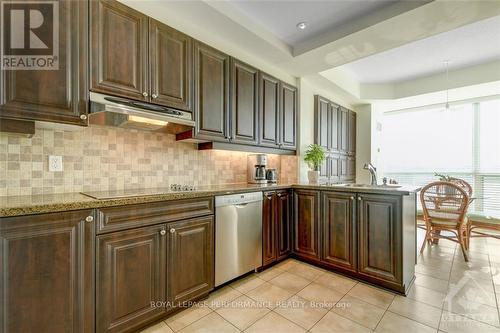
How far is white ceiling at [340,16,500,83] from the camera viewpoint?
9.61ft

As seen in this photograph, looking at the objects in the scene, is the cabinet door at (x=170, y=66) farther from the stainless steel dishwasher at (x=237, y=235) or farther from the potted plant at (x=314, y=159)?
the potted plant at (x=314, y=159)

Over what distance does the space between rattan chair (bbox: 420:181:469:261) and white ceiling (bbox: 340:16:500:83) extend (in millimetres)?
1902

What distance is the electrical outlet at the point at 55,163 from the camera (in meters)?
1.68

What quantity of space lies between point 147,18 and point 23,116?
45.3 inches

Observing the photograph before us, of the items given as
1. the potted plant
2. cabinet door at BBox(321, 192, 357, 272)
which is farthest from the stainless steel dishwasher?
the potted plant

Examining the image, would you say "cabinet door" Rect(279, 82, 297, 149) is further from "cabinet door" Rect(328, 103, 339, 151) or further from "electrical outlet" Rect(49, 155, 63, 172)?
"electrical outlet" Rect(49, 155, 63, 172)

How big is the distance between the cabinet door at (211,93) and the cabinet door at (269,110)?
569mm

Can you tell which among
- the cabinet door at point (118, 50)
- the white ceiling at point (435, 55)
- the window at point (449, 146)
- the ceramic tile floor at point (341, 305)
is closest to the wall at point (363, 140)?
the white ceiling at point (435, 55)

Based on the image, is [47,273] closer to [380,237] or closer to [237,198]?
[237,198]

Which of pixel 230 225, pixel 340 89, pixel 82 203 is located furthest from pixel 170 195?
pixel 340 89

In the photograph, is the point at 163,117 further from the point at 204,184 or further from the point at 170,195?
the point at 204,184

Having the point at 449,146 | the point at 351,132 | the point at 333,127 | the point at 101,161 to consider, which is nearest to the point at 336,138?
the point at 333,127

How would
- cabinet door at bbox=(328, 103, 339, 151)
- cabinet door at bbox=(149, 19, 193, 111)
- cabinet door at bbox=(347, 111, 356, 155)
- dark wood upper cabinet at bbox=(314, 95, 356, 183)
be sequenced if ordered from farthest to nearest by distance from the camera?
cabinet door at bbox=(347, 111, 356, 155) < cabinet door at bbox=(328, 103, 339, 151) < dark wood upper cabinet at bbox=(314, 95, 356, 183) < cabinet door at bbox=(149, 19, 193, 111)

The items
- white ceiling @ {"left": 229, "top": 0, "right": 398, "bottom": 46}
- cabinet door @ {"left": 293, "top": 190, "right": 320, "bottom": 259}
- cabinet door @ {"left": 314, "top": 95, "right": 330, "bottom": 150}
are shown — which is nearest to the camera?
white ceiling @ {"left": 229, "top": 0, "right": 398, "bottom": 46}
